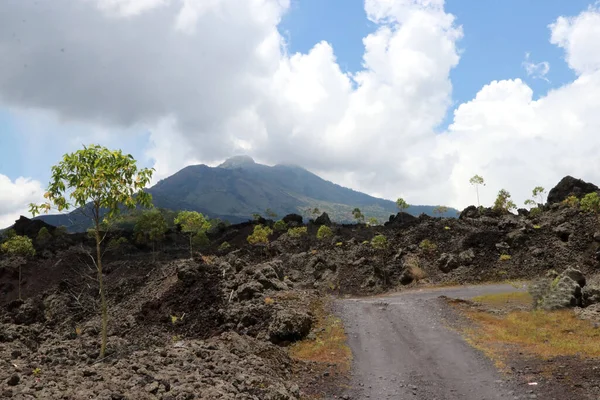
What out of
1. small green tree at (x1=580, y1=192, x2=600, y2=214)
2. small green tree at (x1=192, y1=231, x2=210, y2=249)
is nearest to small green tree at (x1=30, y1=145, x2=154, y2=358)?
small green tree at (x1=580, y1=192, x2=600, y2=214)

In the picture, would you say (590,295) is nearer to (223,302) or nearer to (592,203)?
(223,302)

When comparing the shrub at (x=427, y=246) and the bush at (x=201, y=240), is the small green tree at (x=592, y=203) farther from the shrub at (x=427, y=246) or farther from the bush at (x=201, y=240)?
the bush at (x=201, y=240)

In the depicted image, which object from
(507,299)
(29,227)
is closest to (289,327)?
(507,299)

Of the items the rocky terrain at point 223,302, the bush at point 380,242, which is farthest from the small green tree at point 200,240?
the bush at point 380,242

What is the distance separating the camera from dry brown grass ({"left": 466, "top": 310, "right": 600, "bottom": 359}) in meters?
20.6

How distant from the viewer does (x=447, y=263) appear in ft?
174

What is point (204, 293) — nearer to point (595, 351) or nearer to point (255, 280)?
point (255, 280)

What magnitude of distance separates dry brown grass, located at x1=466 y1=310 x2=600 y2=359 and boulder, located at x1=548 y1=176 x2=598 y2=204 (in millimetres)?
85850

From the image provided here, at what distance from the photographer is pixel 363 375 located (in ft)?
62.2

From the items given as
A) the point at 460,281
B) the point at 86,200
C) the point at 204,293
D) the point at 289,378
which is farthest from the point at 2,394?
the point at 460,281

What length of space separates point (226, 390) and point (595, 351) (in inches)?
673

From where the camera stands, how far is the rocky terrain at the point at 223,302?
14.0 m

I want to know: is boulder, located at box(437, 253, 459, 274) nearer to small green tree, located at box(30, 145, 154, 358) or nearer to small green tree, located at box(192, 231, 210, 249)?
small green tree, located at box(30, 145, 154, 358)

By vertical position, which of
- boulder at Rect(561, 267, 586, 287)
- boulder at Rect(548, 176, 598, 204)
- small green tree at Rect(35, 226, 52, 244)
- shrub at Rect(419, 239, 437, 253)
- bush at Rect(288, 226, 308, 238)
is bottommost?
boulder at Rect(561, 267, 586, 287)
